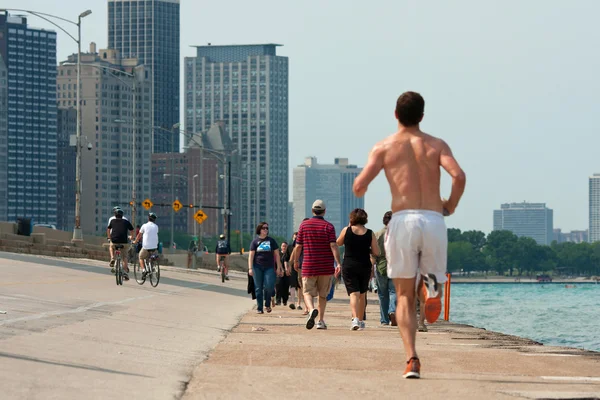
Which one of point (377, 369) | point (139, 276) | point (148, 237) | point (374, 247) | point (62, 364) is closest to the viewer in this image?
point (62, 364)

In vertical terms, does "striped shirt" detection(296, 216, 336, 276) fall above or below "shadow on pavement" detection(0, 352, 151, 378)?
above

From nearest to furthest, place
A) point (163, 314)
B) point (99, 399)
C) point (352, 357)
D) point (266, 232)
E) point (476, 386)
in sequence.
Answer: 1. point (99, 399)
2. point (476, 386)
3. point (352, 357)
4. point (163, 314)
5. point (266, 232)

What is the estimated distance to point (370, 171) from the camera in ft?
33.2

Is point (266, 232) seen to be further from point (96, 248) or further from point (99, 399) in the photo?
point (96, 248)

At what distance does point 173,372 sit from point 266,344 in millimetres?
4071

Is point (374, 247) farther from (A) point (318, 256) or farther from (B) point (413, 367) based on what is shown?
(B) point (413, 367)

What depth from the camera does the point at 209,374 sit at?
34.6 feet

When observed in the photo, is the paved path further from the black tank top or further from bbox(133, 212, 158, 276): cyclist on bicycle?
bbox(133, 212, 158, 276): cyclist on bicycle

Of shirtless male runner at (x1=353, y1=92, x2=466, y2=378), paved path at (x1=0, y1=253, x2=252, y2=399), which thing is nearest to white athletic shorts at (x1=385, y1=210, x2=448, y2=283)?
shirtless male runner at (x1=353, y1=92, x2=466, y2=378)

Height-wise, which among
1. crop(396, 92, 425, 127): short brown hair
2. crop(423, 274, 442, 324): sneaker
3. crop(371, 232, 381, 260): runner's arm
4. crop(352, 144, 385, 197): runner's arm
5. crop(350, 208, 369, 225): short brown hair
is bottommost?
crop(423, 274, 442, 324): sneaker

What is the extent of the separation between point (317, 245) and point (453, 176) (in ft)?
28.0

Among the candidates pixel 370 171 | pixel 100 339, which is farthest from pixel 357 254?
pixel 370 171

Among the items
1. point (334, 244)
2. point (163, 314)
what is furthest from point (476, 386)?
point (163, 314)

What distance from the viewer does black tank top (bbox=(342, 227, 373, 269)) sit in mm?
17844
